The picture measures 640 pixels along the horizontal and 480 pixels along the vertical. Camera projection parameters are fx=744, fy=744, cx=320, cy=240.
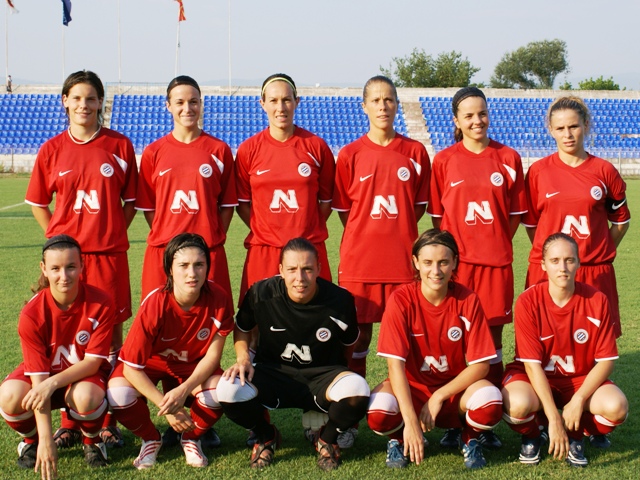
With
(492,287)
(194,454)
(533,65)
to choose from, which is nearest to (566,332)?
(492,287)

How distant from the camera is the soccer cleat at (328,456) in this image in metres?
3.35

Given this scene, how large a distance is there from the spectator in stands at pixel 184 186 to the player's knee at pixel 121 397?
65 centimetres

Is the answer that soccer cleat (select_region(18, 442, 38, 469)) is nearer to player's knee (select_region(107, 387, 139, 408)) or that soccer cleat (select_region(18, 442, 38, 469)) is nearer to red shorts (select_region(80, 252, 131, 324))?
player's knee (select_region(107, 387, 139, 408))

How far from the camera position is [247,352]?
3.64m

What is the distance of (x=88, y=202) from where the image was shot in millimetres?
3916

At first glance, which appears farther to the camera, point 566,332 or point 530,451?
point 566,332

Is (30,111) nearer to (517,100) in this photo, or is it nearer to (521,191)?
(517,100)

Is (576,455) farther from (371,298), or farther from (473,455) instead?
(371,298)

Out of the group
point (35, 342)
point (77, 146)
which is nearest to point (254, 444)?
point (35, 342)

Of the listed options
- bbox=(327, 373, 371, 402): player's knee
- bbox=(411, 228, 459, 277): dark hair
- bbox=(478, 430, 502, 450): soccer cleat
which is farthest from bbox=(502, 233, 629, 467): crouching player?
bbox=(327, 373, 371, 402): player's knee

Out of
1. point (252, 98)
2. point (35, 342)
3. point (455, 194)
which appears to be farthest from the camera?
point (252, 98)

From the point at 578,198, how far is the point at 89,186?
2.55 m

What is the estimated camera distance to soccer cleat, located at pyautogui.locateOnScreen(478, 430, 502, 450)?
3619 mm

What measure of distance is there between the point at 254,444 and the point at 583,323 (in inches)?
65.3
